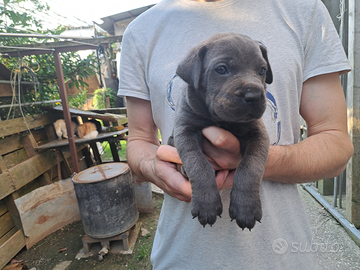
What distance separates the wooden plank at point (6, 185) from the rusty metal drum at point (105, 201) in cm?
119

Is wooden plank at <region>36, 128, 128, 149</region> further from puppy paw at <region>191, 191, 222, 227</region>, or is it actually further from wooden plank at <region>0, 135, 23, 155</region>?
puppy paw at <region>191, 191, 222, 227</region>

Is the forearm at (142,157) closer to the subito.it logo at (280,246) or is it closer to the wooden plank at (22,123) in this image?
the subito.it logo at (280,246)

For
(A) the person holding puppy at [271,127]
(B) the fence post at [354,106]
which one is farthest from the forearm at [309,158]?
(B) the fence post at [354,106]

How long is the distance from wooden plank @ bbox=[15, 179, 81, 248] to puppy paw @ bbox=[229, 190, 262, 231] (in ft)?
16.4

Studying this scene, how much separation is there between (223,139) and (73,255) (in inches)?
192

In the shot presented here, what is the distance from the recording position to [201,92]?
1.61 metres

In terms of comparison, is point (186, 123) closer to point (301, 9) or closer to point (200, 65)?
point (200, 65)

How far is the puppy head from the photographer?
4.27ft

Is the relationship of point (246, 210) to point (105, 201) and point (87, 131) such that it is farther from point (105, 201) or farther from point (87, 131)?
point (87, 131)

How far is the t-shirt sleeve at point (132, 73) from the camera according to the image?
79.0 inches

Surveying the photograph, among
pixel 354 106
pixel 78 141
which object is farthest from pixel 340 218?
pixel 78 141

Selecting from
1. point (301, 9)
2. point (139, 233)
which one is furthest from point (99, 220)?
point (301, 9)

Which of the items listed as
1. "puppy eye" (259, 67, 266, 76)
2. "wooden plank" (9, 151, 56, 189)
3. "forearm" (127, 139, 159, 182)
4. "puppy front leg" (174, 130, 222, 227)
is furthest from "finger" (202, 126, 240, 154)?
"wooden plank" (9, 151, 56, 189)

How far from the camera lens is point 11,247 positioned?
4.72m
